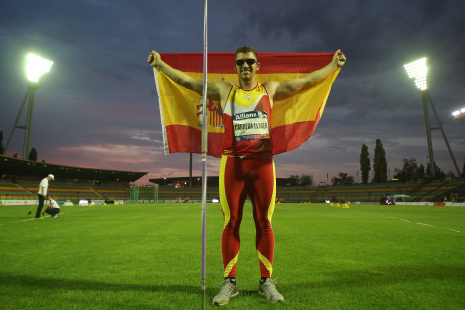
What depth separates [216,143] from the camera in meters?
4.39

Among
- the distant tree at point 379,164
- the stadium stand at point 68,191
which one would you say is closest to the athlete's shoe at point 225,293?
the stadium stand at point 68,191

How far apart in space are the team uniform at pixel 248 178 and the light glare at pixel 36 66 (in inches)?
1838

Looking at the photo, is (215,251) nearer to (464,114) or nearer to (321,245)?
(321,245)

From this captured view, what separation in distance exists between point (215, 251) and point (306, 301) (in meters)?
3.08

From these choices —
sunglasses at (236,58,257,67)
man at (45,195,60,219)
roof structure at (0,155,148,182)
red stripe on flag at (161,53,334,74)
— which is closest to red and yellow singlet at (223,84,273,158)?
sunglasses at (236,58,257,67)

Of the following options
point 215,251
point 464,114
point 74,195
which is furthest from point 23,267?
point 74,195

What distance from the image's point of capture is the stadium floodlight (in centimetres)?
4187

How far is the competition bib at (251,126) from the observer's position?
3.33 meters

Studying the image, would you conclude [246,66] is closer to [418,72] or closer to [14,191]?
[418,72]

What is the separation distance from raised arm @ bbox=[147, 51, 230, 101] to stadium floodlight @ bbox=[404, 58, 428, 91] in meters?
50.1

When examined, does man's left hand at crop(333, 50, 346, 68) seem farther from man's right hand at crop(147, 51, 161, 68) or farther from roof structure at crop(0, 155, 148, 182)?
roof structure at crop(0, 155, 148, 182)

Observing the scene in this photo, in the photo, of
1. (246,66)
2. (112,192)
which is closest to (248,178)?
Answer: (246,66)

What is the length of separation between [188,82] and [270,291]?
292 cm

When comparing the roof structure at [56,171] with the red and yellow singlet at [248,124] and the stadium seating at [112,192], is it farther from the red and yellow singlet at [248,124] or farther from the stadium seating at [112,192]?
the red and yellow singlet at [248,124]
